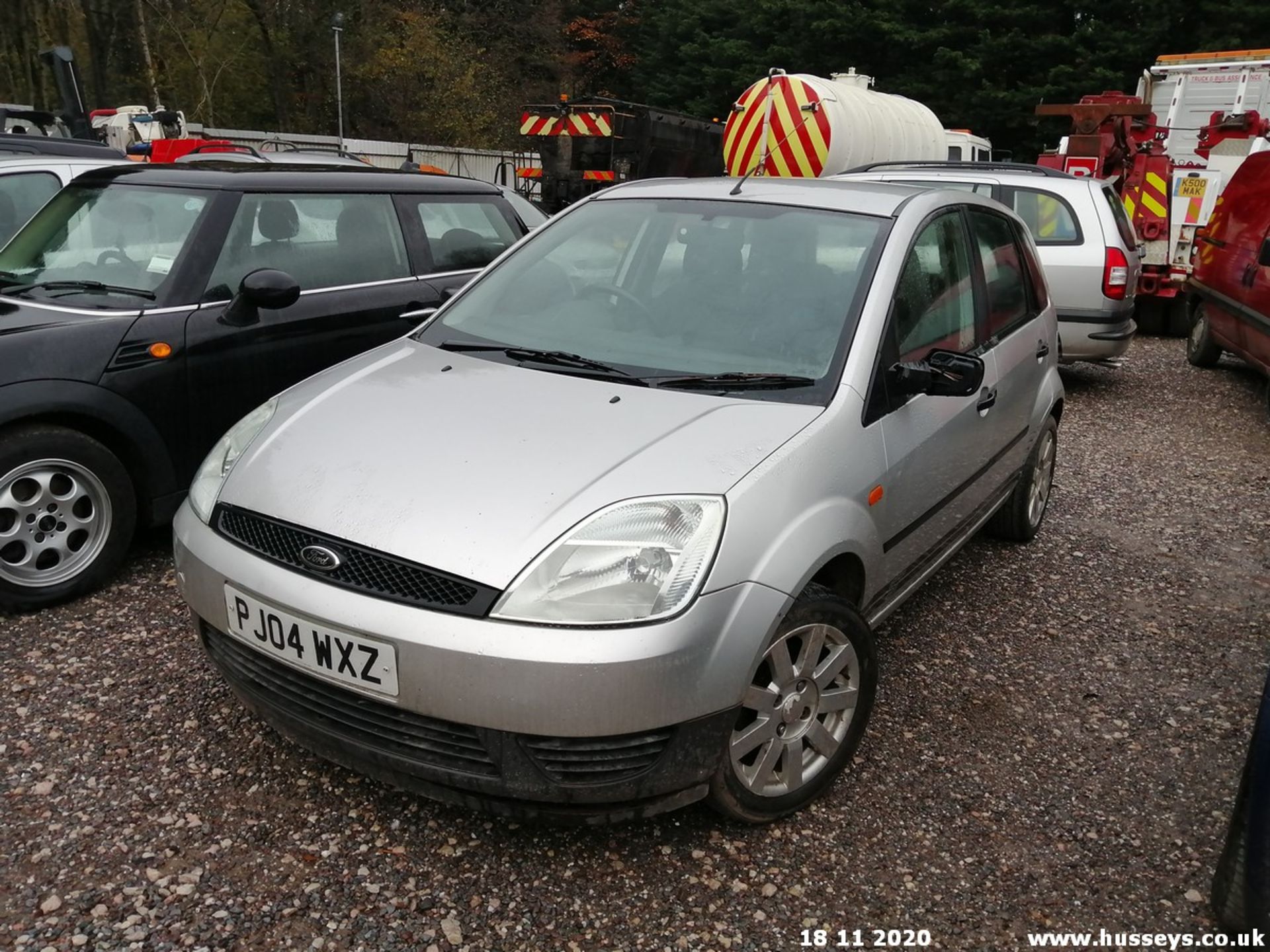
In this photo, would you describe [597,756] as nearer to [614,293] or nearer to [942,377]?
[942,377]

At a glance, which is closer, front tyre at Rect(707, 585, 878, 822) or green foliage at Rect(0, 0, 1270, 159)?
front tyre at Rect(707, 585, 878, 822)

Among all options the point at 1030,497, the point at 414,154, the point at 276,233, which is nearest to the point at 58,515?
the point at 276,233

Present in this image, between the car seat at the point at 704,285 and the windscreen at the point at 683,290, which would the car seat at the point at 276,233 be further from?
the car seat at the point at 704,285

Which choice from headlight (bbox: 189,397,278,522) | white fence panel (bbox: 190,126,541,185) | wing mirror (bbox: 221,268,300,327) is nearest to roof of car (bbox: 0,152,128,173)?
wing mirror (bbox: 221,268,300,327)

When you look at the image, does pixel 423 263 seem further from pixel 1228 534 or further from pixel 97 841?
pixel 1228 534

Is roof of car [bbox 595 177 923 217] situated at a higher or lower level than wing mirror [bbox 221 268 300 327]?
higher

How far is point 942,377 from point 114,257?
137 inches

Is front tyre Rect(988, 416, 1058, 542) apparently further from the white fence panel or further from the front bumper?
the white fence panel

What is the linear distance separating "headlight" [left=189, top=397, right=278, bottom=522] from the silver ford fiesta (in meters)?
0.01

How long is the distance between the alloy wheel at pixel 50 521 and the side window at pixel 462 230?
7.01ft

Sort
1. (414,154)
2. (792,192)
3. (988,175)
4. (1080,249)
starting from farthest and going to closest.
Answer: (414,154) → (988,175) → (1080,249) → (792,192)

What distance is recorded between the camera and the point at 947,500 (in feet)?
11.8

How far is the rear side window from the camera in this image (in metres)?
7.91

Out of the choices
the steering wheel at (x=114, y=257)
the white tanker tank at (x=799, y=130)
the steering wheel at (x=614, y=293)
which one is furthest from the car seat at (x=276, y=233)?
the white tanker tank at (x=799, y=130)
